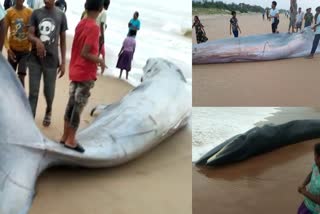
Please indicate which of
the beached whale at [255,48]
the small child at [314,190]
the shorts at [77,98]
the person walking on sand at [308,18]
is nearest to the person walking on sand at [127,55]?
the beached whale at [255,48]

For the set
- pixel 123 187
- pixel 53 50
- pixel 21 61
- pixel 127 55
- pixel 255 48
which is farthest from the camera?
pixel 127 55

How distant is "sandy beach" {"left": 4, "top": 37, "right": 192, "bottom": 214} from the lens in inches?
111

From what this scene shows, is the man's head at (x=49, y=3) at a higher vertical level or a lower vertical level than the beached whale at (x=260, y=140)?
higher

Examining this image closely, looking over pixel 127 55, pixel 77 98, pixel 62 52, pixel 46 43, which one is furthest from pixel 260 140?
pixel 127 55

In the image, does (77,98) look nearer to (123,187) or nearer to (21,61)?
(123,187)

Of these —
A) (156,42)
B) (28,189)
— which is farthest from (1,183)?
(156,42)

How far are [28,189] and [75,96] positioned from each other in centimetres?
60

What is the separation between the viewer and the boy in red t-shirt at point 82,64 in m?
2.81

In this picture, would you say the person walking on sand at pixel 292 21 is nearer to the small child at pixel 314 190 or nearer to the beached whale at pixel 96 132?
the beached whale at pixel 96 132

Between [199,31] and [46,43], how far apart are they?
1043 millimetres

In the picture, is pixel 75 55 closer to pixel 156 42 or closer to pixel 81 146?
pixel 81 146

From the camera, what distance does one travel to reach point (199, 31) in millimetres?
3488

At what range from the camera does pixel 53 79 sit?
139 inches

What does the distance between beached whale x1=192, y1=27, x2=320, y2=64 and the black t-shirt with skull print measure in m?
0.94
